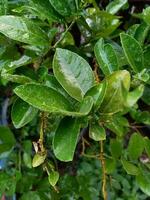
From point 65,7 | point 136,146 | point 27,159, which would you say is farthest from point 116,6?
point 27,159

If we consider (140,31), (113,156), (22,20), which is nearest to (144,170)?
(113,156)

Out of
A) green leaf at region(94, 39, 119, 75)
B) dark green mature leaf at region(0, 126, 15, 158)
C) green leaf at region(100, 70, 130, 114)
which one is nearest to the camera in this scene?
green leaf at region(100, 70, 130, 114)

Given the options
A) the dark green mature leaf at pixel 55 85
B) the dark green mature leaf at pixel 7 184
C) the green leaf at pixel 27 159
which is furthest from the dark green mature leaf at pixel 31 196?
the dark green mature leaf at pixel 55 85

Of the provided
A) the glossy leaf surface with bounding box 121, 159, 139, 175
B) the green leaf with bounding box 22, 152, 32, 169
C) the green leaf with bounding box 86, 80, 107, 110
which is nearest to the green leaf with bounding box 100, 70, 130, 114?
the green leaf with bounding box 86, 80, 107, 110

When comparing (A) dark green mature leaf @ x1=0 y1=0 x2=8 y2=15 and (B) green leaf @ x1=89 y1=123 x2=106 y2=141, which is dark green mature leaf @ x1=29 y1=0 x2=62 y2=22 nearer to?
(A) dark green mature leaf @ x1=0 y1=0 x2=8 y2=15

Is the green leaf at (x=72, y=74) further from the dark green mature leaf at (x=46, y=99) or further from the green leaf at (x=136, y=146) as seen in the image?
the green leaf at (x=136, y=146)

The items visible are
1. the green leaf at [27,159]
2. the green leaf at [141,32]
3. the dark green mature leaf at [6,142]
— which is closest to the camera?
the green leaf at [141,32]

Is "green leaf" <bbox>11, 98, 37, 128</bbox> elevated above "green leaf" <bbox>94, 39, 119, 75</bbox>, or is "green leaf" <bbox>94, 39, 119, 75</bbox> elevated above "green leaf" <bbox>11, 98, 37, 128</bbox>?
"green leaf" <bbox>94, 39, 119, 75</bbox>

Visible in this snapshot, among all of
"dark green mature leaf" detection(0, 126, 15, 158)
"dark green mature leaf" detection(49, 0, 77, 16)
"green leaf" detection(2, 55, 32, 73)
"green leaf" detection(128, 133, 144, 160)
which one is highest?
"dark green mature leaf" detection(49, 0, 77, 16)
